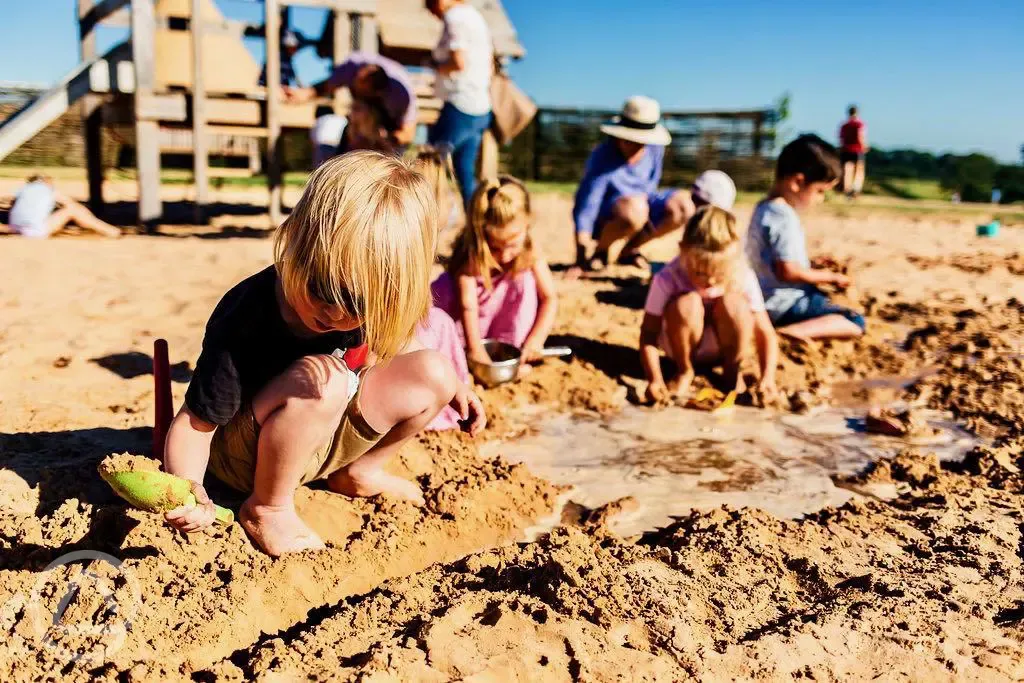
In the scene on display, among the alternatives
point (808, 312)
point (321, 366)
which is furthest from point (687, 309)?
point (321, 366)

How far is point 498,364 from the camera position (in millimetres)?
3082

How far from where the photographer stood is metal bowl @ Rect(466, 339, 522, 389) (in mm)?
3088

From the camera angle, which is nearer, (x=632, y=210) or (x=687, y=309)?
(x=687, y=309)

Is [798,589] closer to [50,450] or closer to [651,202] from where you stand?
[50,450]

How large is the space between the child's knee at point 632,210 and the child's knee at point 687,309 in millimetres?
2026

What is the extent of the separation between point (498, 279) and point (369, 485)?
1.35m

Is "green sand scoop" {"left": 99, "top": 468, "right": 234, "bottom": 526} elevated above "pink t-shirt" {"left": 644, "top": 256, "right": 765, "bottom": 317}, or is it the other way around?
"pink t-shirt" {"left": 644, "top": 256, "right": 765, "bottom": 317}

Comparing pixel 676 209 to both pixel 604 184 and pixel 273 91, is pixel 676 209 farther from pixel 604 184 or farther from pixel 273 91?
pixel 273 91

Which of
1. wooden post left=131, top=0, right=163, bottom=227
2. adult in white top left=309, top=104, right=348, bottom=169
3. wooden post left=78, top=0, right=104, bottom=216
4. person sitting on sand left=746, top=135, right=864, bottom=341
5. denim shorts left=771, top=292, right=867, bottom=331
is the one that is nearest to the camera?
person sitting on sand left=746, top=135, right=864, bottom=341

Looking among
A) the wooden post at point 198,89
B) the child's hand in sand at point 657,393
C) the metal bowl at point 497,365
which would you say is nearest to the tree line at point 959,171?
the wooden post at point 198,89

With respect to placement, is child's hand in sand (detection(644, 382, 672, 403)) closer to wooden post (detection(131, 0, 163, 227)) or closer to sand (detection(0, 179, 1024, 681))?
sand (detection(0, 179, 1024, 681))

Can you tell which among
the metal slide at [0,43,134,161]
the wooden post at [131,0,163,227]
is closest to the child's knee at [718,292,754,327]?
the wooden post at [131,0,163,227]

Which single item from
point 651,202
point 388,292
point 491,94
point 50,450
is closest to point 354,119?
point 491,94

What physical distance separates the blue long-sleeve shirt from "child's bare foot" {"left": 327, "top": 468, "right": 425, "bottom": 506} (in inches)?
134
